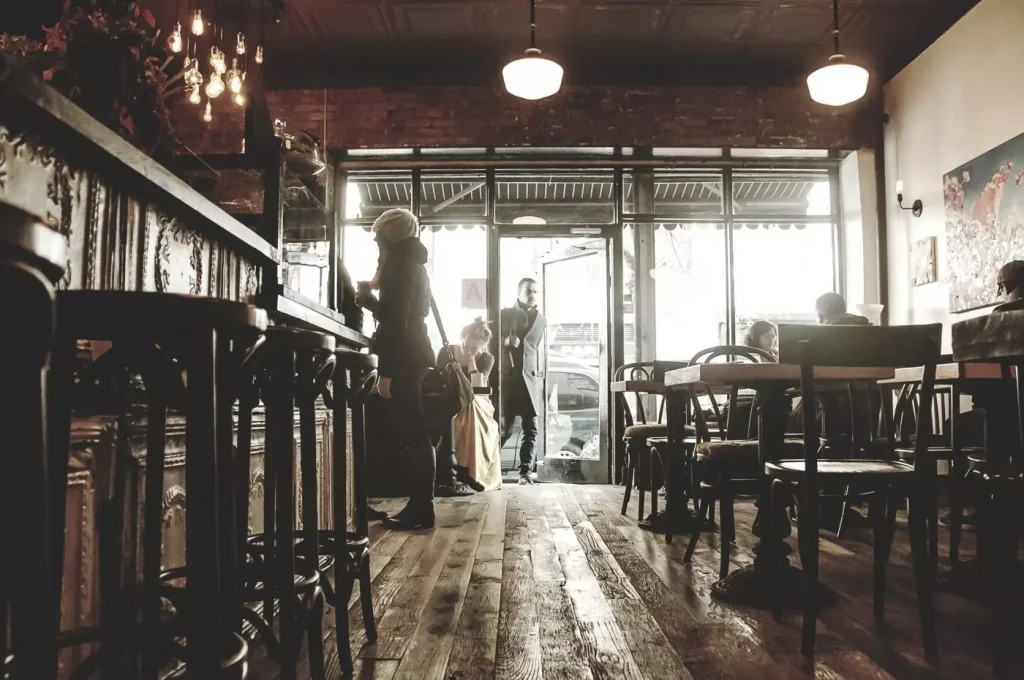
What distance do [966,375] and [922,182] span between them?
139 inches

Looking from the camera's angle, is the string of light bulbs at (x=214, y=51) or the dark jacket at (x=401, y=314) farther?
the string of light bulbs at (x=214, y=51)

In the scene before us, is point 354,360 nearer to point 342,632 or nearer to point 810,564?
point 342,632

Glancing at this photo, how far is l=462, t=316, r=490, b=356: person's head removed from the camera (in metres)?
5.57

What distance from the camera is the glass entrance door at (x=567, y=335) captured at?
6.22 m

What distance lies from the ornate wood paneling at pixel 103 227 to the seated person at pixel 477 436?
9.47 feet

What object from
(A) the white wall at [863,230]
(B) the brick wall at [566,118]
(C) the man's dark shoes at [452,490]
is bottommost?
(C) the man's dark shoes at [452,490]

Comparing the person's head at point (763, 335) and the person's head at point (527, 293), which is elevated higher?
the person's head at point (527, 293)

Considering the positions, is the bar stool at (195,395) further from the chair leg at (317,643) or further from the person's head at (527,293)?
the person's head at (527,293)

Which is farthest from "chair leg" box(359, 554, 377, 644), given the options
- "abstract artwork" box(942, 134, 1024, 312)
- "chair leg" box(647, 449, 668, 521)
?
"abstract artwork" box(942, 134, 1024, 312)

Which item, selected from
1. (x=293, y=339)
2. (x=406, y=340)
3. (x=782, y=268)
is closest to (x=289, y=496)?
(x=293, y=339)

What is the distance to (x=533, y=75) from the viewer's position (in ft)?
15.5

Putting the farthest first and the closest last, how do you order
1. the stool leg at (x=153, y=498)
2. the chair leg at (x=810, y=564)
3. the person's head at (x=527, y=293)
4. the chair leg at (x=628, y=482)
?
1. the person's head at (x=527, y=293)
2. the chair leg at (x=628, y=482)
3. the chair leg at (x=810, y=564)
4. the stool leg at (x=153, y=498)

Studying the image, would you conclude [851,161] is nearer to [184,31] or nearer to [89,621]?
[184,31]

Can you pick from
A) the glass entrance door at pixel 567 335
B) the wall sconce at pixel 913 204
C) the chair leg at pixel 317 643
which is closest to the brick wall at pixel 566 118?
the wall sconce at pixel 913 204
